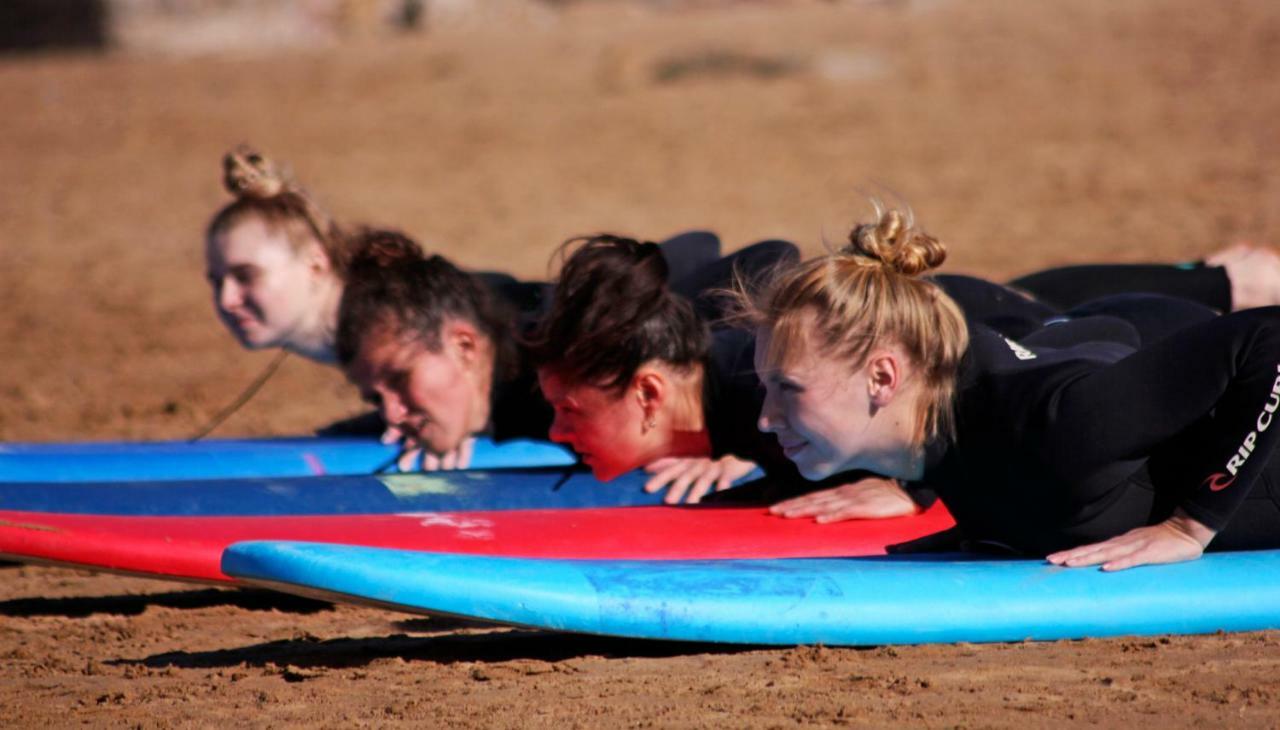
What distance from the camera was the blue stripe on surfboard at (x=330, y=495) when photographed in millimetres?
4320

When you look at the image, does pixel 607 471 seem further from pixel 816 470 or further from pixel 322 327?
pixel 322 327

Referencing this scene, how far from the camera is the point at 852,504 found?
411cm

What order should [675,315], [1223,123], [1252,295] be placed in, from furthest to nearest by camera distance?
[1223,123]
[1252,295]
[675,315]

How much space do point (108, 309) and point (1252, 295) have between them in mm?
6387

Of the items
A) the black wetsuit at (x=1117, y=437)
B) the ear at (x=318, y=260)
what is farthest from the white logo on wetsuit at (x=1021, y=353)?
the ear at (x=318, y=260)

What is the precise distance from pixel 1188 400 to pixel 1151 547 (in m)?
0.38

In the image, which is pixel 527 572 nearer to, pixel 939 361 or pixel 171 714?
pixel 171 714

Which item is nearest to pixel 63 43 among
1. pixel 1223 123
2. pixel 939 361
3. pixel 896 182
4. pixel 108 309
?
pixel 108 309

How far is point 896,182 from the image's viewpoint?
35.5 feet

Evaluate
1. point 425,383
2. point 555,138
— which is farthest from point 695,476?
point 555,138

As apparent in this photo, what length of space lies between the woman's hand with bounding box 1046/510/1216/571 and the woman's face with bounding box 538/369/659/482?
1.20 metres

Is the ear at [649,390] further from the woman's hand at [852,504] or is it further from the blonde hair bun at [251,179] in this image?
the blonde hair bun at [251,179]

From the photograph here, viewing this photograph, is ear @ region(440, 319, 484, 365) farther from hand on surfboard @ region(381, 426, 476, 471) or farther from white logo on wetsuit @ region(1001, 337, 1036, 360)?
white logo on wetsuit @ region(1001, 337, 1036, 360)

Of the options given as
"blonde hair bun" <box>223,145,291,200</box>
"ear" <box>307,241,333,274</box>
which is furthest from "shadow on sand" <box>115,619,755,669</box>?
"blonde hair bun" <box>223,145,291,200</box>
